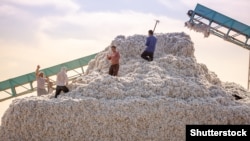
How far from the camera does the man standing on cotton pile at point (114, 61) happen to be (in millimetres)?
13516

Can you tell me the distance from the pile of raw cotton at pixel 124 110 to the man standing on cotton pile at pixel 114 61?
0.30m

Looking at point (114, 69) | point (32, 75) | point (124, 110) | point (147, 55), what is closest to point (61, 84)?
point (114, 69)

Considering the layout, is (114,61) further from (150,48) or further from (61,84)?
(61,84)

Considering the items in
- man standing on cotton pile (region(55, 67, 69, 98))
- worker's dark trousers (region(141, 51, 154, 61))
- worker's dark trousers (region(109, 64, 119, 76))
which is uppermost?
worker's dark trousers (region(141, 51, 154, 61))

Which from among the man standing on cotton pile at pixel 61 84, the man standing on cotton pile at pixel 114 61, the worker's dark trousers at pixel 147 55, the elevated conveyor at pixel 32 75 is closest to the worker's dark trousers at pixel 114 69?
the man standing on cotton pile at pixel 114 61

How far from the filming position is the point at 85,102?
40.0ft

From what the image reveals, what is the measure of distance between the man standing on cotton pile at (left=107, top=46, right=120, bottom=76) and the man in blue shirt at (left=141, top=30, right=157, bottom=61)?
1.13 m

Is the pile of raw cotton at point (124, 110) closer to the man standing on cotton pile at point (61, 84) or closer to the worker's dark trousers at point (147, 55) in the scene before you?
the man standing on cotton pile at point (61, 84)

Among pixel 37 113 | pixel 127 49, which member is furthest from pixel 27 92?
pixel 37 113

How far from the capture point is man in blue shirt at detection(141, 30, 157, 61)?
1426cm

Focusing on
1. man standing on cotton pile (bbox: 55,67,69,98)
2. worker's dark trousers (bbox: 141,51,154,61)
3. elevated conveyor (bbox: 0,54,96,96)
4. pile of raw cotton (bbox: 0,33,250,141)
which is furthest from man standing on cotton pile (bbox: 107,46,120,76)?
elevated conveyor (bbox: 0,54,96,96)

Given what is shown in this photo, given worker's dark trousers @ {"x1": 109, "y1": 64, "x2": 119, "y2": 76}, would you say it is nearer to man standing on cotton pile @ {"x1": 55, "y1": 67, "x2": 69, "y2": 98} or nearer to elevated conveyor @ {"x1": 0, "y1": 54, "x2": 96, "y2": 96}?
man standing on cotton pile @ {"x1": 55, "y1": 67, "x2": 69, "y2": 98}

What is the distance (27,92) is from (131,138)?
10402 mm

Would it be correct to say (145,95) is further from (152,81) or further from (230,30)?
(230,30)
